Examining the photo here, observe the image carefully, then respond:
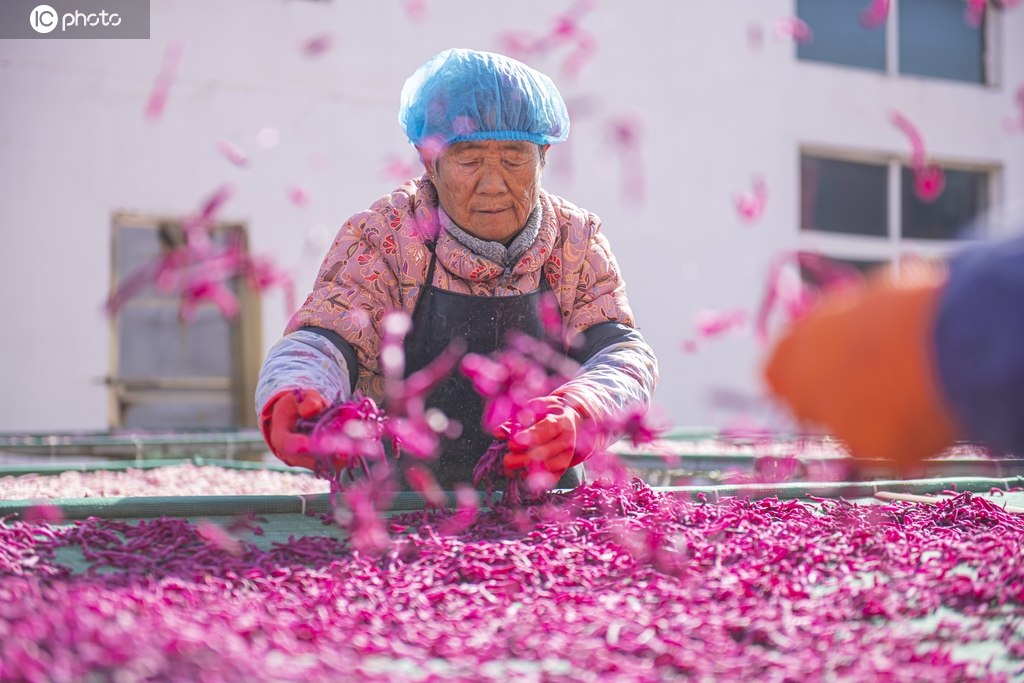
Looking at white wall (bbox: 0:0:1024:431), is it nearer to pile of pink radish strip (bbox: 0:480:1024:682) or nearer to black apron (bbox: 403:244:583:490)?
black apron (bbox: 403:244:583:490)

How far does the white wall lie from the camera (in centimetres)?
558

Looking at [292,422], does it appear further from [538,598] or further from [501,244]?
[501,244]

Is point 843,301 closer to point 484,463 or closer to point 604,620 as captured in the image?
point 604,620

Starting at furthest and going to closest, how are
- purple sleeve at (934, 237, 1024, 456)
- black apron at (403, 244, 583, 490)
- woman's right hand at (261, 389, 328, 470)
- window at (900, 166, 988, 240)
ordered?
window at (900, 166, 988, 240)
black apron at (403, 244, 583, 490)
woman's right hand at (261, 389, 328, 470)
purple sleeve at (934, 237, 1024, 456)

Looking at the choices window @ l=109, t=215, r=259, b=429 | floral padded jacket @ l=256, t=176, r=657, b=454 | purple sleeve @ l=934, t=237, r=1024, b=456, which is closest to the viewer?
purple sleeve @ l=934, t=237, r=1024, b=456

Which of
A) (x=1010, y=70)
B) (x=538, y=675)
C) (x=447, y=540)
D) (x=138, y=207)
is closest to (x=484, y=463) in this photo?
(x=447, y=540)

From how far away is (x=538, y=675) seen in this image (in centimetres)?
111

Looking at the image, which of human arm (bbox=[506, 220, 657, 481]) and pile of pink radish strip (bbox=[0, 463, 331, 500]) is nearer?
human arm (bbox=[506, 220, 657, 481])

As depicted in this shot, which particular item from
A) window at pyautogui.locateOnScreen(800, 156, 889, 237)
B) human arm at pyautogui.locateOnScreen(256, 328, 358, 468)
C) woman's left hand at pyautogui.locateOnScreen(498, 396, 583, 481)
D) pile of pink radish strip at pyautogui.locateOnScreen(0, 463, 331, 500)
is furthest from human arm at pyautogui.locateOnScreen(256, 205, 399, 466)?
window at pyautogui.locateOnScreen(800, 156, 889, 237)

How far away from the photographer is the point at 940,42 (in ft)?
26.1

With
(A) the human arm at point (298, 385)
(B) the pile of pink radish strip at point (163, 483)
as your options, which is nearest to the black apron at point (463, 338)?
(A) the human arm at point (298, 385)

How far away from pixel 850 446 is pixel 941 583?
1.85 ft

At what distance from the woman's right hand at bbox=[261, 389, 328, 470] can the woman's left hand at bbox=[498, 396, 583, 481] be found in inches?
15.0

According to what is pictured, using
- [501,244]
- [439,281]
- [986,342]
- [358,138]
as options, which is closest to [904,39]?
[358,138]
